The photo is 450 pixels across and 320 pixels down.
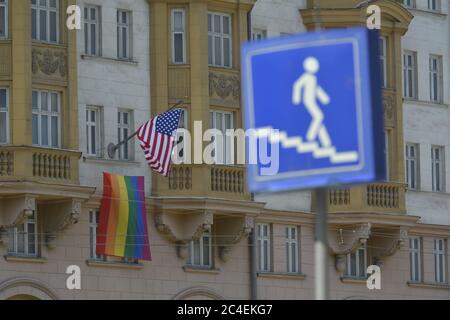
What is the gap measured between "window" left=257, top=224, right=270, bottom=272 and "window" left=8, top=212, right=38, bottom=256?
8.23 metres

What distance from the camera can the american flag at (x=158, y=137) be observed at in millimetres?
50531

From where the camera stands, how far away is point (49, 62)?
2000 inches

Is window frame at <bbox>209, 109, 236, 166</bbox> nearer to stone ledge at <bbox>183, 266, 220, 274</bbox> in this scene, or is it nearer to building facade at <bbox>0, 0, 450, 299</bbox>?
building facade at <bbox>0, 0, 450, 299</bbox>

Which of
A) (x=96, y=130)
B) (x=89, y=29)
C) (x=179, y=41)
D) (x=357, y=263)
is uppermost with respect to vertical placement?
(x=89, y=29)

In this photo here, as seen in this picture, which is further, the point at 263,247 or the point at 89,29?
the point at 263,247

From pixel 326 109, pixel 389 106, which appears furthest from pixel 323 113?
pixel 389 106

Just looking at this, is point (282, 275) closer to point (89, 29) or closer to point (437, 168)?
point (437, 168)

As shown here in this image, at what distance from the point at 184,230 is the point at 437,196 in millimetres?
11015

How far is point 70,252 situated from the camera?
170 ft

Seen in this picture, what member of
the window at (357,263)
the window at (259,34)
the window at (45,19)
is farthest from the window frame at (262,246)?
the window at (45,19)

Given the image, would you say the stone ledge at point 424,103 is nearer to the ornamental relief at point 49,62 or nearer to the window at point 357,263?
the window at point 357,263

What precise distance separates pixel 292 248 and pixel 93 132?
7980 millimetres
